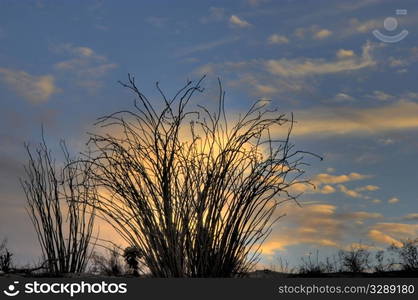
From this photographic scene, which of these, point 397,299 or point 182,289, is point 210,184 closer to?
point 182,289

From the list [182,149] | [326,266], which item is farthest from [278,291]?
[326,266]

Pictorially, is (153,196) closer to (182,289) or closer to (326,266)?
(182,289)

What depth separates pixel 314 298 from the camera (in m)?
3.24

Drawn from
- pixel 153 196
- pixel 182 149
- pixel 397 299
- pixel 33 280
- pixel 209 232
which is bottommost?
pixel 397 299

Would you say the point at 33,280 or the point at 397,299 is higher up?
the point at 33,280

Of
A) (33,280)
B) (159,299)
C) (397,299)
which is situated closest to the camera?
(159,299)

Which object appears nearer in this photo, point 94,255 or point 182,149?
point 182,149

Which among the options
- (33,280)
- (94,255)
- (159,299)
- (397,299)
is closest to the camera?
(159,299)

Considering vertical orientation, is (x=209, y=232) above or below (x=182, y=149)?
below

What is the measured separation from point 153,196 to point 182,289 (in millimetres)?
635

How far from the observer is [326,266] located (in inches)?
267

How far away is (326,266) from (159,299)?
4.09 m

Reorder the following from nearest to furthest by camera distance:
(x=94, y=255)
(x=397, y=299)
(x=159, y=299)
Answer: (x=159, y=299), (x=397, y=299), (x=94, y=255)

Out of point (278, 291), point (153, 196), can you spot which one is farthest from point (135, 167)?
point (278, 291)
